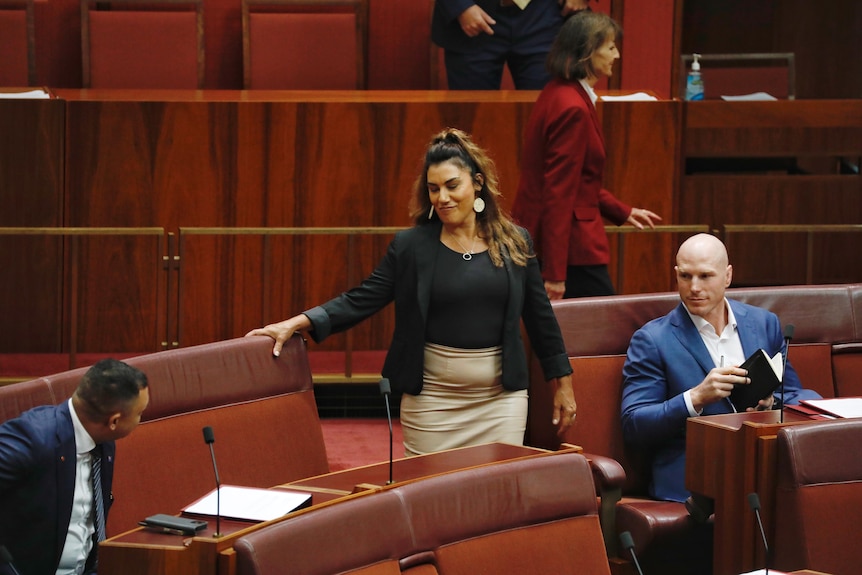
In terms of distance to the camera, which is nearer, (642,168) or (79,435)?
(79,435)

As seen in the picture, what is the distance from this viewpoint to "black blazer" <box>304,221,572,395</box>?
336 cm

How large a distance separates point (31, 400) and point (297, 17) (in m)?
3.52

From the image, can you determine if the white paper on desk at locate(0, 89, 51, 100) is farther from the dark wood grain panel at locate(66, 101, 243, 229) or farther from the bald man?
the bald man

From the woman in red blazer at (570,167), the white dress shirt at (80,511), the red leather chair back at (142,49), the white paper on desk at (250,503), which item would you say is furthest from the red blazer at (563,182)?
the red leather chair back at (142,49)

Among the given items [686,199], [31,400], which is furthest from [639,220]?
[31,400]

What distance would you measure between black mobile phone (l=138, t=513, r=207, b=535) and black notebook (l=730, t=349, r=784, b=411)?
5.34ft

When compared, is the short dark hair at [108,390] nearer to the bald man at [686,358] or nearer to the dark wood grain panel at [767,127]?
the bald man at [686,358]

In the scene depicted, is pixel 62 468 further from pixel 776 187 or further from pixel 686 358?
pixel 776 187

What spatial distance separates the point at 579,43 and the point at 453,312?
3.64 ft

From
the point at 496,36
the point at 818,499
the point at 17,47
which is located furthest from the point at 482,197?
the point at 17,47

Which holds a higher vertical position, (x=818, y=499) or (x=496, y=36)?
(x=496, y=36)

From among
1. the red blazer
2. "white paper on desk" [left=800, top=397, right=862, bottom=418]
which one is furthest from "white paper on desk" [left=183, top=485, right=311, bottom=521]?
the red blazer

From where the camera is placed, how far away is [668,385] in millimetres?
3580

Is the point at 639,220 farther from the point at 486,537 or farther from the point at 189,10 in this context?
the point at 189,10
